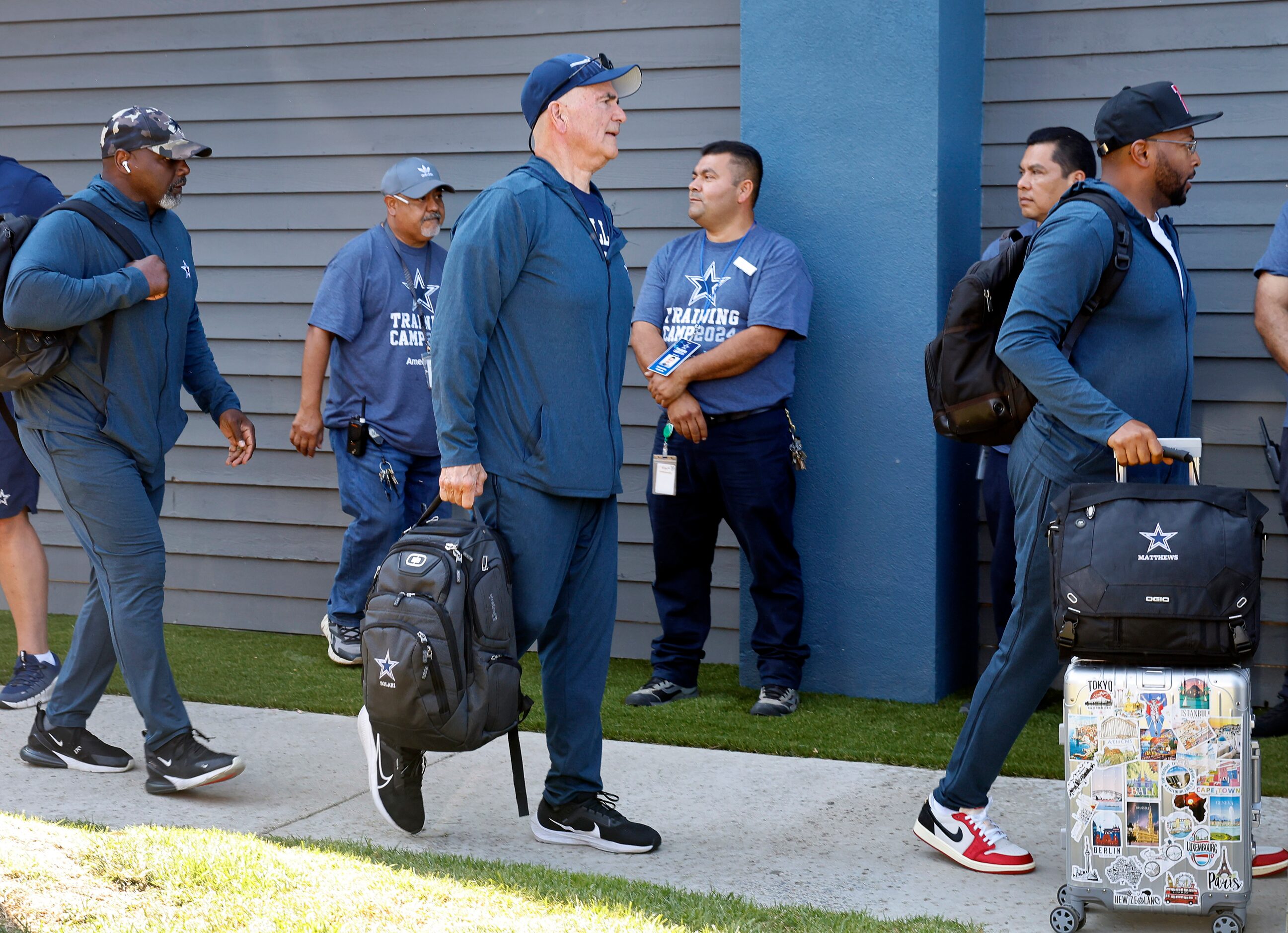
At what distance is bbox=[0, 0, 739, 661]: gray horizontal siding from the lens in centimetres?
608

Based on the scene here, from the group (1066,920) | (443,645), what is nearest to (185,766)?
(443,645)

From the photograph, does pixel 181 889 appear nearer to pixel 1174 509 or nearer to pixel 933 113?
pixel 1174 509

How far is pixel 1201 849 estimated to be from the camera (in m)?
2.98

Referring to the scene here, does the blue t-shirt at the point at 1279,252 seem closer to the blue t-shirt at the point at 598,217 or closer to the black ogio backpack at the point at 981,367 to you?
the black ogio backpack at the point at 981,367

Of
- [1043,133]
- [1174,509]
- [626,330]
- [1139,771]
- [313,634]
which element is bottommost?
[313,634]

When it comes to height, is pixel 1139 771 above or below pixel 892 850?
above

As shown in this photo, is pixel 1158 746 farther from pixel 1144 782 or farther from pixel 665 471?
pixel 665 471

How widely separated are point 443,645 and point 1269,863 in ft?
6.94

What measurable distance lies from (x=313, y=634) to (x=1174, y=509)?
15.8ft

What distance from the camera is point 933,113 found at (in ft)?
16.8

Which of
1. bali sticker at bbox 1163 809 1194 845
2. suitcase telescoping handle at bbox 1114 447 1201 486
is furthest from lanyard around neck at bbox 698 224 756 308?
bali sticker at bbox 1163 809 1194 845

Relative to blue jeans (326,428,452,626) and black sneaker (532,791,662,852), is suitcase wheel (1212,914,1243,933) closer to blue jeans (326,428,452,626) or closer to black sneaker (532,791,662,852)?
black sneaker (532,791,662,852)

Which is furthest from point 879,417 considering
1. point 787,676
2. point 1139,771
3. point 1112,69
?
point 1139,771

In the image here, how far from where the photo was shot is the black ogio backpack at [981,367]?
3.49 metres
